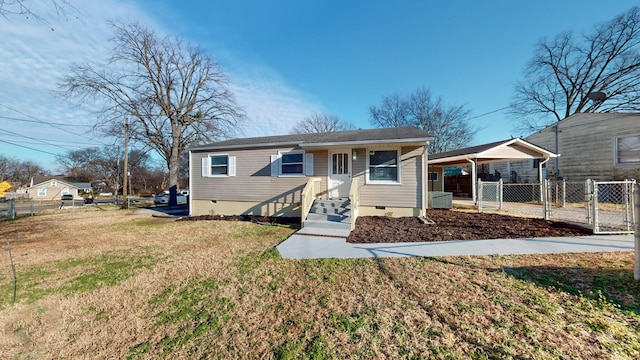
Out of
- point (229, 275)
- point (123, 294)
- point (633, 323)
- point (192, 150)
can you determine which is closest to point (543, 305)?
point (633, 323)

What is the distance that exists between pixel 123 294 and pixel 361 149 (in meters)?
7.62

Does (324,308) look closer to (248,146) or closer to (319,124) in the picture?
(248,146)

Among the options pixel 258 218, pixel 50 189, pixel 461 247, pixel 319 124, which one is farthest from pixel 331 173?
pixel 50 189

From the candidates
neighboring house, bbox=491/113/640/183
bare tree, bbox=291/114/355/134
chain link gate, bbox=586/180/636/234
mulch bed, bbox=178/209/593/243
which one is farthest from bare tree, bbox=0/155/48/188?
neighboring house, bbox=491/113/640/183

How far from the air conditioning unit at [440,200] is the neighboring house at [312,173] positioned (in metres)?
3.24

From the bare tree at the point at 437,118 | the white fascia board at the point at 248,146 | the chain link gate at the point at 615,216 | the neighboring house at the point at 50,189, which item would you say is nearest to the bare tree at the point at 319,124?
the bare tree at the point at 437,118

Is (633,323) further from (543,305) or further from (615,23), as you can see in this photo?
(615,23)

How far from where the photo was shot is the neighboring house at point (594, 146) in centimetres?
1151

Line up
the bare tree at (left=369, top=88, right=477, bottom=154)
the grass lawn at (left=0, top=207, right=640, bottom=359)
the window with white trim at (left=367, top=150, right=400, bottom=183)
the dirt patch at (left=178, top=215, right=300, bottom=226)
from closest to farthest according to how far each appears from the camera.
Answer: the grass lawn at (left=0, top=207, right=640, bottom=359)
the window with white trim at (left=367, top=150, right=400, bottom=183)
the dirt patch at (left=178, top=215, right=300, bottom=226)
the bare tree at (left=369, top=88, right=477, bottom=154)

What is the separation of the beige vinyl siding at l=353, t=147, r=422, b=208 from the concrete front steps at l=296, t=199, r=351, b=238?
1.13m

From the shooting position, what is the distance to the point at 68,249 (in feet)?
20.4

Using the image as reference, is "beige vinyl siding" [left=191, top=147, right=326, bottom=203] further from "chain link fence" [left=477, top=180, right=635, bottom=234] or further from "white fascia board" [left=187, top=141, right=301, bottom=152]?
"chain link fence" [left=477, top=180, right=635, bottom=234]

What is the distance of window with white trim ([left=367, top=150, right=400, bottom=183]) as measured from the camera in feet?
28.7

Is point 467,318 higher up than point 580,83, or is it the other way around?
point 580,83
